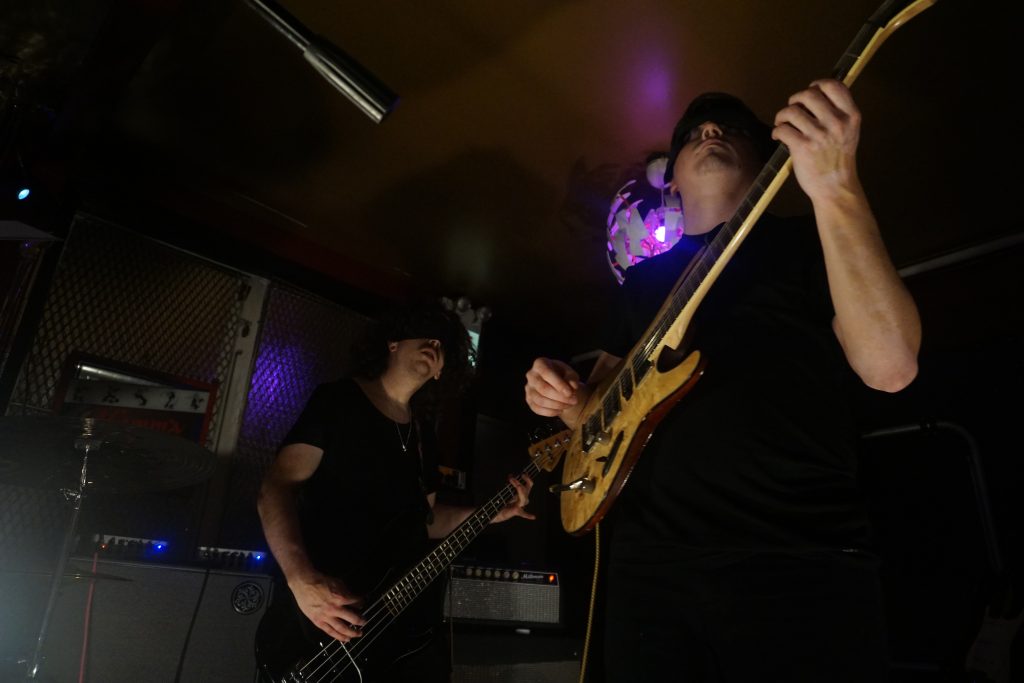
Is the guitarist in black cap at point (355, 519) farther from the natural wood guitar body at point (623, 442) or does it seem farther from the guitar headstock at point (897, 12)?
the guitar headstock at point (897, 12)

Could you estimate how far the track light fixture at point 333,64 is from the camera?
79.3 inches

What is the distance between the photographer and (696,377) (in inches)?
53.0

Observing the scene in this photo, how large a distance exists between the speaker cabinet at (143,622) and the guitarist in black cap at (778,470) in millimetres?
1879

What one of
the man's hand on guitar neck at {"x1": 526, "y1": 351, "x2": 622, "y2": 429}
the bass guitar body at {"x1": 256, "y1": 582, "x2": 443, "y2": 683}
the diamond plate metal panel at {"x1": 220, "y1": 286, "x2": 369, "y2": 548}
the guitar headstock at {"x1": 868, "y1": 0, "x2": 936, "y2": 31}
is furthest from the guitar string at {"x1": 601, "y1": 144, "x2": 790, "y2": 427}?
the diamond plate metal panel at {"x1": 220, "y1": 286, "x2": 369, "y2": 548}

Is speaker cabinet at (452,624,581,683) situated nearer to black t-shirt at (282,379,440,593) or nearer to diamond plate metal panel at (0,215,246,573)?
black t-shirt at (282,379,440,593)

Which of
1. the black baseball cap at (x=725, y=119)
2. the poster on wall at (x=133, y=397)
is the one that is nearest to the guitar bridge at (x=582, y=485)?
the black baseball cap at (x=725, y=119)

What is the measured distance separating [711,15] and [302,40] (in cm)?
165

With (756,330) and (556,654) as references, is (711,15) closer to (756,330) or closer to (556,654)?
(756,330)

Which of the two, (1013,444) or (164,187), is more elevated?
(164,187)

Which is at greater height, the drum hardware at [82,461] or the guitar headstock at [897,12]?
the guitar headstock at [897,12]

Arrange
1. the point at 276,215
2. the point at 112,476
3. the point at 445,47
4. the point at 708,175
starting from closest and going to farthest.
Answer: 1. the point at 708,175
2. the point at 112,476
3. the point at 445,47
4. the point at 276,215

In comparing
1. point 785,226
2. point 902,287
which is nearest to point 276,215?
point 785,226

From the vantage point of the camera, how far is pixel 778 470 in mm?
1315

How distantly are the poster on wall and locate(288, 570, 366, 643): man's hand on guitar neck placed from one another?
162 cm
